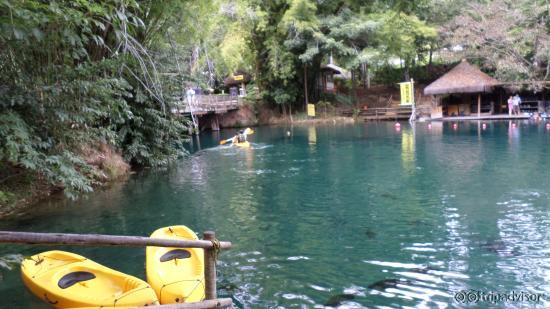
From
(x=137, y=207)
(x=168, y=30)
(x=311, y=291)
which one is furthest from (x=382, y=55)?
(x=311, y=291)

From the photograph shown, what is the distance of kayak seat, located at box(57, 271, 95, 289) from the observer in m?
5.65

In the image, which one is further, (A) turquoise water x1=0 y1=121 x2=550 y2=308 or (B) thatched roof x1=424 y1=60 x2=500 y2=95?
(B) thatched roof x1=424 y1=60 x2=500 y2=95

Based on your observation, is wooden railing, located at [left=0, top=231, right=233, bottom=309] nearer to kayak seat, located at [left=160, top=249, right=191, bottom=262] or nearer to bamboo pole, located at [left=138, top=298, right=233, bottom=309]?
bamboo pole, located at [left=138, top=298, right=233, bottom=309]

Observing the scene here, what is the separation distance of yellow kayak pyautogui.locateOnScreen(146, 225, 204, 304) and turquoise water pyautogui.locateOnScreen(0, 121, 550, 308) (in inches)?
24.7

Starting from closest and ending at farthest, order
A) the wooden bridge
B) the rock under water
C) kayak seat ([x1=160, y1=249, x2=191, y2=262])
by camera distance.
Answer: the rock under water → kayak seat ([x1=160, y1=249, x2=191, y2=262]) → the wooden bridge

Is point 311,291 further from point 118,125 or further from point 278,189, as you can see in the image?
point 118,125

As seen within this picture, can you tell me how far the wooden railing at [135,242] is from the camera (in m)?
3.38

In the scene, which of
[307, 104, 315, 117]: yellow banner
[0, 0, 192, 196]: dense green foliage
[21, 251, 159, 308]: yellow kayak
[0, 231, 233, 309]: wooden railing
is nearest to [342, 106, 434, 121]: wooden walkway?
[307, 104, 315, 117]: yellow banner

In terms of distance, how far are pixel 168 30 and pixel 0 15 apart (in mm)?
8455

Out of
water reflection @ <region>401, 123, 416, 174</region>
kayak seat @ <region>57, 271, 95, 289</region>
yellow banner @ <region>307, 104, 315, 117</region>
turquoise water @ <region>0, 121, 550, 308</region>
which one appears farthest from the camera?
yellow banner @ <region>307, 104, 315, 117</region>

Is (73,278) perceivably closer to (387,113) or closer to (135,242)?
(135,242)

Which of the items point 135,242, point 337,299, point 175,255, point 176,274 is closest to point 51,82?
point 175,255

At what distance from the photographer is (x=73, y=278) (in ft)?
19.0

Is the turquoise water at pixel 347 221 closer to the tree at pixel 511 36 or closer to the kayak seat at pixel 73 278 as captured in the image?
the kayak seat at pixel 73 278
